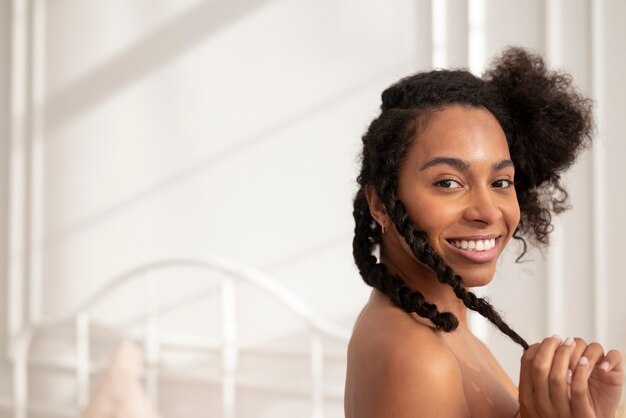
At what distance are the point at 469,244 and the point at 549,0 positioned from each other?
1.44 m

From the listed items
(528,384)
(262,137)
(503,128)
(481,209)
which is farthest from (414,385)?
(262,137)

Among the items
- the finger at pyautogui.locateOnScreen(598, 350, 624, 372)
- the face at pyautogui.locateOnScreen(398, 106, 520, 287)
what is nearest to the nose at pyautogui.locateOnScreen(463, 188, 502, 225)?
the face at pyautogui.locateOnScreen(398, 106, 520, 287)

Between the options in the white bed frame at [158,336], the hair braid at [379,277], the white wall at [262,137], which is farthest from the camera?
the white bed frame at [158,336]

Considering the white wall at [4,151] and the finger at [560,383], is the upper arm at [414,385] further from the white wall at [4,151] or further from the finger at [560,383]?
the white wall at [4,151]

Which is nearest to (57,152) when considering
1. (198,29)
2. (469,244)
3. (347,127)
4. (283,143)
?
(198,29)

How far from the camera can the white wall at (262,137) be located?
7.50 feet

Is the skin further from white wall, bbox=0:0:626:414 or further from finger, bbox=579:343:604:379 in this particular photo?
white wall, bbox=0:0:626:414

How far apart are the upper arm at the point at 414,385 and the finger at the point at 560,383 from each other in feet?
0.34

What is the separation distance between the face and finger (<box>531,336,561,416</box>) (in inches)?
6.3

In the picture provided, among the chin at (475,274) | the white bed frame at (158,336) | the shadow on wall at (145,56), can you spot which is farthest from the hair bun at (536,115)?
the shadow on wall at (145,56)

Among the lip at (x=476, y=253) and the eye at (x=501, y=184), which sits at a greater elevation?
the eye at (x=501, y=184)

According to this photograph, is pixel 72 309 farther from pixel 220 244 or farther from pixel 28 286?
pixel 220 244

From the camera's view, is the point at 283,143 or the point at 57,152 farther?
the point at 57,152

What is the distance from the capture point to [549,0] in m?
2.31
